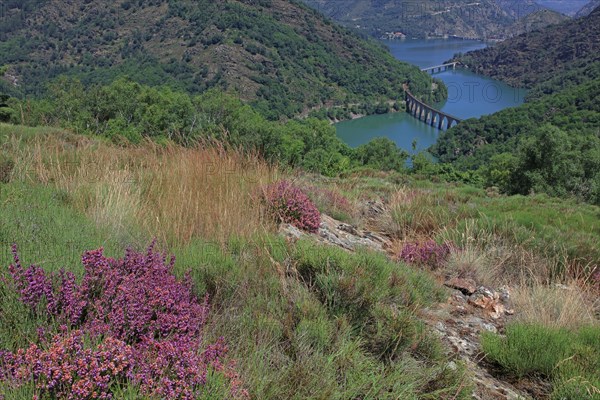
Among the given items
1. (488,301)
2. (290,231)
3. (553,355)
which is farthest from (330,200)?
(553,355)

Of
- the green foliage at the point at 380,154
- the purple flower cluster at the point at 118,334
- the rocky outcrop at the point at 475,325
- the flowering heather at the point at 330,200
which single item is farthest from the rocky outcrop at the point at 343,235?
the green foliage at the point at 380,154

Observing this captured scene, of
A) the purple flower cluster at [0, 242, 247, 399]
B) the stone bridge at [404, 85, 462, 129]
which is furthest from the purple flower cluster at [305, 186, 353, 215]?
the stone bridge at [404, 85, 462, 129]

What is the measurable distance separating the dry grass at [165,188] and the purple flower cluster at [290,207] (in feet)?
0.51

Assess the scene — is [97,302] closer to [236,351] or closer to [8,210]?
[236,351]

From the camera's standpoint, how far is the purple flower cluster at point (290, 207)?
13.2 ft

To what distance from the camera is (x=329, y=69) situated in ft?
419

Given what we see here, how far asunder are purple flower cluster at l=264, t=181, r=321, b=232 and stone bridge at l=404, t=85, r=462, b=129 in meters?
84.5

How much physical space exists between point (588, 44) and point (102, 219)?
14612cm

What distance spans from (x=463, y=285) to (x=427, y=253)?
0.63 meters

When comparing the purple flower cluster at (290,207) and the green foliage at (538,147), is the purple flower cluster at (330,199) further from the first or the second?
the green foliage at (538,147)

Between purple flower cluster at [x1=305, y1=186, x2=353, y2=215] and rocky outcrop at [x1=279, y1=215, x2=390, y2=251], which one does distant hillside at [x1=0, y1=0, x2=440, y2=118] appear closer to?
purple flower cluster at [x1=305, y1=186, x2=353, y2=215]

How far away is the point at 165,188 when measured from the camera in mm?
3641

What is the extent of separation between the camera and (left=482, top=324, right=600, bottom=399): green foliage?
2.06 metres

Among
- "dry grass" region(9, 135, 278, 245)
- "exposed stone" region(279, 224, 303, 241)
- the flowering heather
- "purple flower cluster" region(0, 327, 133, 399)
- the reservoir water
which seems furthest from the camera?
the reservoir water
